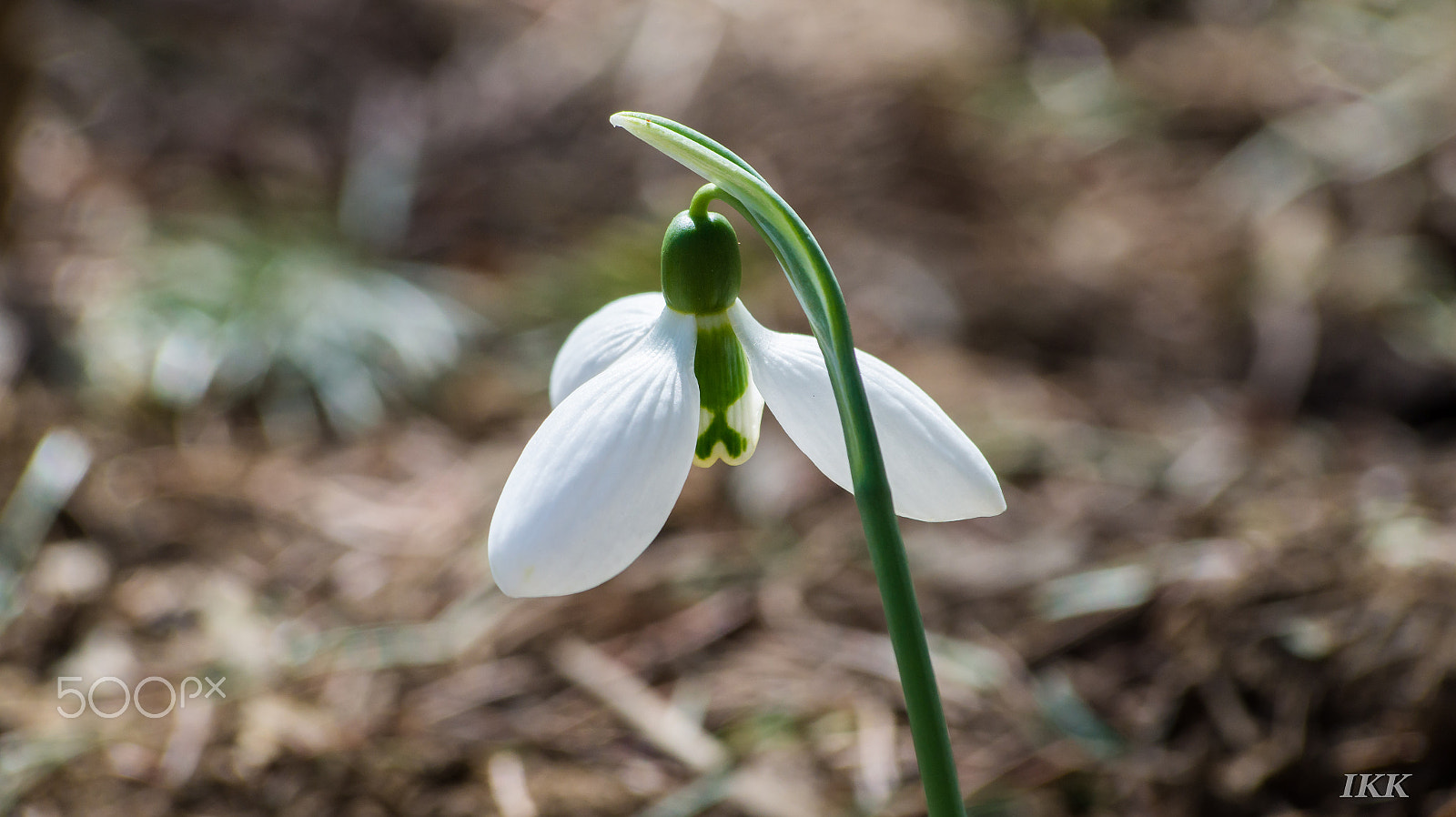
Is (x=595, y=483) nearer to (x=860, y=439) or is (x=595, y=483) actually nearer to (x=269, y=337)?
(x=860, y=439)

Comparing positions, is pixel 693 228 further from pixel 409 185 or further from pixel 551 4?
pixel 551 4

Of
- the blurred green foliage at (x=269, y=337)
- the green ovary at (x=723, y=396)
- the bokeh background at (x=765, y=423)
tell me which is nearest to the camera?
the green ovary at (x=723, y=396)

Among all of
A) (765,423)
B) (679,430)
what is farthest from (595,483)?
(765,423)

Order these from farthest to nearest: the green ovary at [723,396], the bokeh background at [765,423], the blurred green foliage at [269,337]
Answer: the blurred green foliage at [269,337] → the bokeh background at [765,423] → the green ovary at [723,396]

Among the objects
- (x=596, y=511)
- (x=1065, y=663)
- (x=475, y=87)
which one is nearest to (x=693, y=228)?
(x=596, y=511)

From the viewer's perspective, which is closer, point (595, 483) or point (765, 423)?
point (595, 483)

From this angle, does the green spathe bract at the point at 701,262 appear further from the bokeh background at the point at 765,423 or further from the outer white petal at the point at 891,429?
the bokeh background at the point at 765,423

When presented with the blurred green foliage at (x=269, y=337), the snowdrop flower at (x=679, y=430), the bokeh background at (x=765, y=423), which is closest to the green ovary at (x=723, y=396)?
the snowdrop flower at (x=679, y=430)
